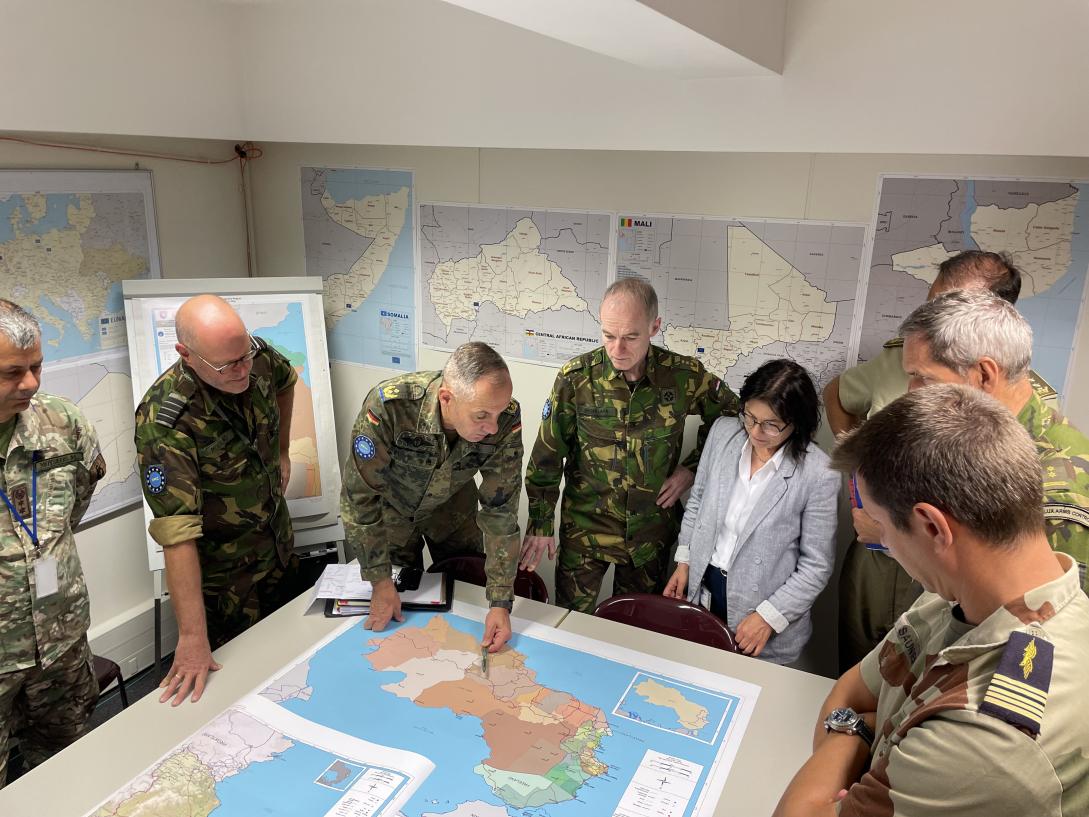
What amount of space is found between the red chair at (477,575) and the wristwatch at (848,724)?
132 cm

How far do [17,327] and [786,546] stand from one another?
89.8 inches

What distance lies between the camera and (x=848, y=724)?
1.33 metres

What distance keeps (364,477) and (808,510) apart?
140 cm

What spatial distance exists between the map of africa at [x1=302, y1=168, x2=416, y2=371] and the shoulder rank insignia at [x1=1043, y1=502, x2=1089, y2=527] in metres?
2.83

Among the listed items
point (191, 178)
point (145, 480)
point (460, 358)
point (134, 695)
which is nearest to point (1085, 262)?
point (460, 358)

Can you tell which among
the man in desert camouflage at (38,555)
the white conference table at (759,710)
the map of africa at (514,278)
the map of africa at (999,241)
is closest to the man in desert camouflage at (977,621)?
the white conference table at (759,710)

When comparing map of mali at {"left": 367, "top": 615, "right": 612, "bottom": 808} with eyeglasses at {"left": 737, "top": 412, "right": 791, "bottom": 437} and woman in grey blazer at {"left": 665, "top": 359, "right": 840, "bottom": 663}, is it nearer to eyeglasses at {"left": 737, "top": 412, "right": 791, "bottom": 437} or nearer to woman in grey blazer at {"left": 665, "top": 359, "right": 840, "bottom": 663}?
woman in grey blazer at {"left": 665, "top": 359, "right": 840, "bottom": 663}

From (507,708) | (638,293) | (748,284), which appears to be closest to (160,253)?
(638,293)

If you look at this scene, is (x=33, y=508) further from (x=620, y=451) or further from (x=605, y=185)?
(x=605, y=185)

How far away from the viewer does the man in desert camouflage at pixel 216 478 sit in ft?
6.83

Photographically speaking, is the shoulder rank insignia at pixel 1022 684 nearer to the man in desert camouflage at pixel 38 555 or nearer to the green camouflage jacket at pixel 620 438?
the green camouflage jacket at pixel 620 438

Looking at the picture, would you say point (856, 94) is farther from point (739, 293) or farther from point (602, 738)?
point (602, 738)

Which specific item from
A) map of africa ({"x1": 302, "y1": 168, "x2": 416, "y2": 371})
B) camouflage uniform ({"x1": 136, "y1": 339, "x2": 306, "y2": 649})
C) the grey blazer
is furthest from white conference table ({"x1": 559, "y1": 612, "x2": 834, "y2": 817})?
map of africa ({"x1": 302, "y1": 168, "x2": 416, "y2": 371})

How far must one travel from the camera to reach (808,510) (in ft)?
7.75
